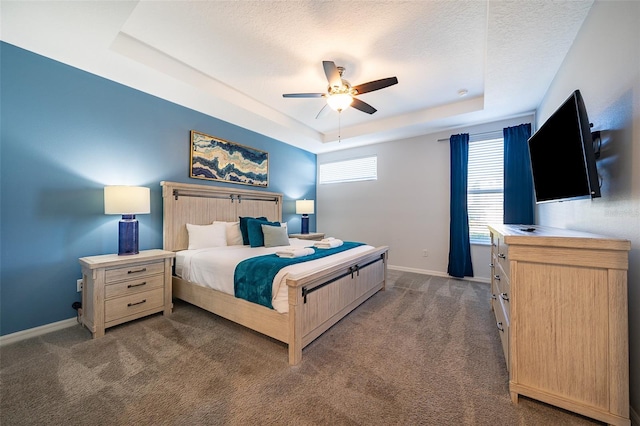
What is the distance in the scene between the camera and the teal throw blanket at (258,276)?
2016 millimetres

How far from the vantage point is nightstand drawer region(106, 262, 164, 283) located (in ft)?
7.46

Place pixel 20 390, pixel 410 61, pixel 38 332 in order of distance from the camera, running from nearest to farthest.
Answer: pixel 20 390 → pixel 38 332 → pixel 410 61

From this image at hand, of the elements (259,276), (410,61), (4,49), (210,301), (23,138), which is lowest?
(210,301)

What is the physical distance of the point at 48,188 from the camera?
7.60ft

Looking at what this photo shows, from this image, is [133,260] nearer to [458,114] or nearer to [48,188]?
[48,188]

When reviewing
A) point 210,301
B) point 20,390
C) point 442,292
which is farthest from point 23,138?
point 442,292

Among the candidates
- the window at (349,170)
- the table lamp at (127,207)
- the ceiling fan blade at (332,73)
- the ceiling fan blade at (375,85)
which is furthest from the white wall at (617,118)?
the table lamp at (127,207)

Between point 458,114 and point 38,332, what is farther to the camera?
point 458,114

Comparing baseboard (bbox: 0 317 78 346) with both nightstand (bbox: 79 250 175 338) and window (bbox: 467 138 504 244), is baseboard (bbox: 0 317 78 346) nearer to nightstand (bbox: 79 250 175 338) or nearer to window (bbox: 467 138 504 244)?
nightstand (bbox: 79 250 175 338)

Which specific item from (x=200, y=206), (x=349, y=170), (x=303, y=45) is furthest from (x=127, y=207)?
(x=349, y=170)

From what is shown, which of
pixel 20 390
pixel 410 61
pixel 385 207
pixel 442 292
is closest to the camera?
pixel 20 390

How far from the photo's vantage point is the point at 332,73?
234 cm

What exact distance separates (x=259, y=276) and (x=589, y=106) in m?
2.90

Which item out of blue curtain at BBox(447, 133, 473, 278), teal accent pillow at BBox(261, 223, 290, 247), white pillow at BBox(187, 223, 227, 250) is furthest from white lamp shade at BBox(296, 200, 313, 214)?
blue curtain at BBox(447, 133, 473, 278)
